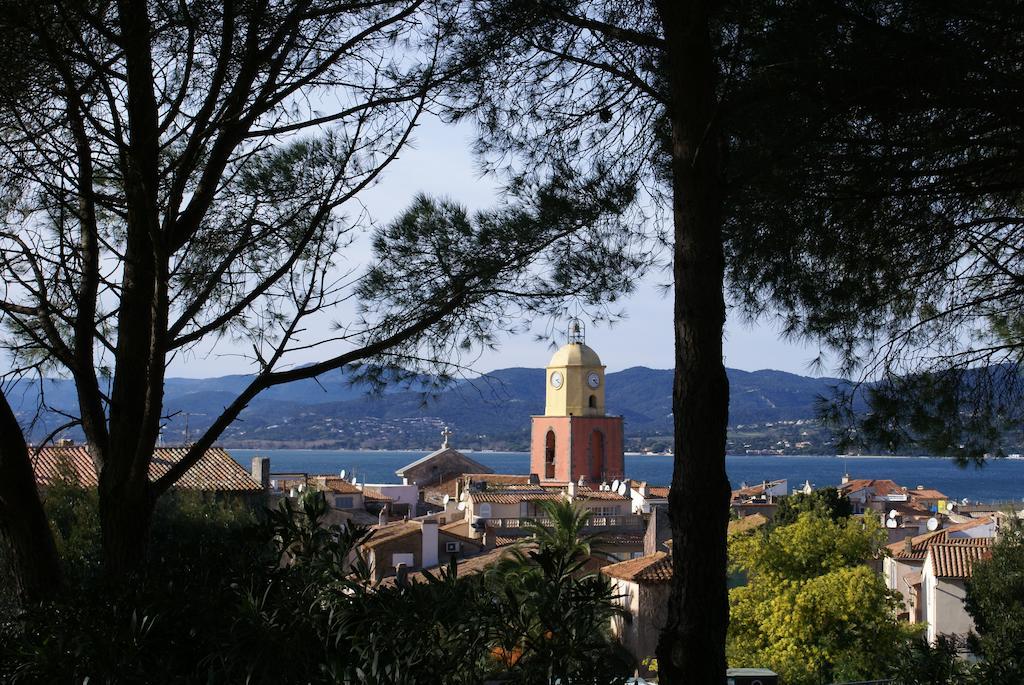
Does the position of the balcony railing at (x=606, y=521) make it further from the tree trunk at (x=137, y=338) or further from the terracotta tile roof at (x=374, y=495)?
the tree trunk at (x=137, y=338)

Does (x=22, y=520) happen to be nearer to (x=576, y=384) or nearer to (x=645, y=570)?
(x=645, y=570)

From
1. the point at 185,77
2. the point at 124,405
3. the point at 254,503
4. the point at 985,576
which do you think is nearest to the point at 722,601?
the point at 124,405

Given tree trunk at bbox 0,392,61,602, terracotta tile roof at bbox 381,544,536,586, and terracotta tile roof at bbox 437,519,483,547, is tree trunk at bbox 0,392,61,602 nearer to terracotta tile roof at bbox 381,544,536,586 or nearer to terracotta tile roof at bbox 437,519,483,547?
terracotta tile roof at bbox 381,544,536,586

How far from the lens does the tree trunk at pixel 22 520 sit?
409 cm

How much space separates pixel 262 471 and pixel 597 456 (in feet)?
108

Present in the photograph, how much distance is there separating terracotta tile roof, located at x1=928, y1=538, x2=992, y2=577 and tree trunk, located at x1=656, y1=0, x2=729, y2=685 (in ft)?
64.2

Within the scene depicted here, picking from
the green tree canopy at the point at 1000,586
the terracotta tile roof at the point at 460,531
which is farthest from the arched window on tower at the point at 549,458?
the green tree canopy at the point at 1000,586

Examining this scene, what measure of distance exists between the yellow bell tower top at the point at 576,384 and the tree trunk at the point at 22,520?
2024 inches

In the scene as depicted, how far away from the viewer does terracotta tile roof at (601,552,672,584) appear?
19.2 metres

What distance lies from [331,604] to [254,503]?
21195mm

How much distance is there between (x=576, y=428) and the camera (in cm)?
5697

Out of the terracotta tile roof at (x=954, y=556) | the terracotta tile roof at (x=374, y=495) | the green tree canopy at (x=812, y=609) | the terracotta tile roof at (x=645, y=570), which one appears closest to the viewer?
the green tree canopy at (x=812, y=609)

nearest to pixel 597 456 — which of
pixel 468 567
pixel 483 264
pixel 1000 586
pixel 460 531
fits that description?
pixel 460 531

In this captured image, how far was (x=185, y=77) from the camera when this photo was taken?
4.42 meters
